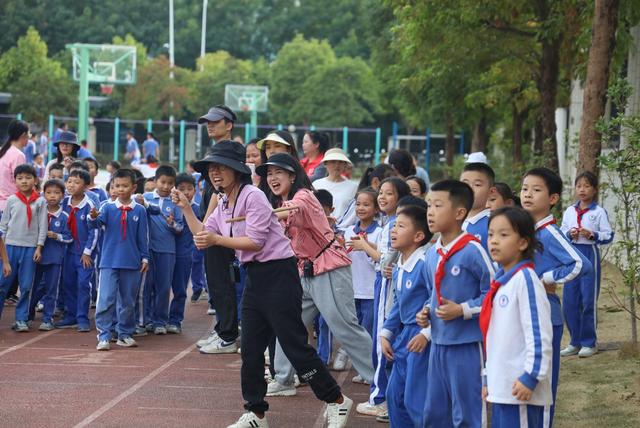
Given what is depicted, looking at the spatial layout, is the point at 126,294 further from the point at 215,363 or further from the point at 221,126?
the point at 221,126

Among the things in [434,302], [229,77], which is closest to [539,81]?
[434,302]

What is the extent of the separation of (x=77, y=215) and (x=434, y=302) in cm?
670

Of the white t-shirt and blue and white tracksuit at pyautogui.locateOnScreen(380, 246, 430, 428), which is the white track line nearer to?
the white t-shirt

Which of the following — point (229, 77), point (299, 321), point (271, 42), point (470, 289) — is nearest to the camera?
point (470, 289)

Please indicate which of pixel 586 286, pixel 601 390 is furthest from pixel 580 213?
pixel 601 390

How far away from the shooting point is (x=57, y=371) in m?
10.0

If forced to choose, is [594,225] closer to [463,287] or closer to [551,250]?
[551,250]

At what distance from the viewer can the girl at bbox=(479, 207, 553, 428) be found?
18.8ft

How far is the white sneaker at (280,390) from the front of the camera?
916cm

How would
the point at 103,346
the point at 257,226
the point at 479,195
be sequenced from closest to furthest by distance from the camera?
the point at 257,226
the point at 479,195
the point at 103,346

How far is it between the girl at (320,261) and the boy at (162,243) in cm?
338

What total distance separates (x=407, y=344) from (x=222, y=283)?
3.85m

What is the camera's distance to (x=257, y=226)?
7.51 meters

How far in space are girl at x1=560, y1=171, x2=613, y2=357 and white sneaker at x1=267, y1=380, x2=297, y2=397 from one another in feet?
11.2
